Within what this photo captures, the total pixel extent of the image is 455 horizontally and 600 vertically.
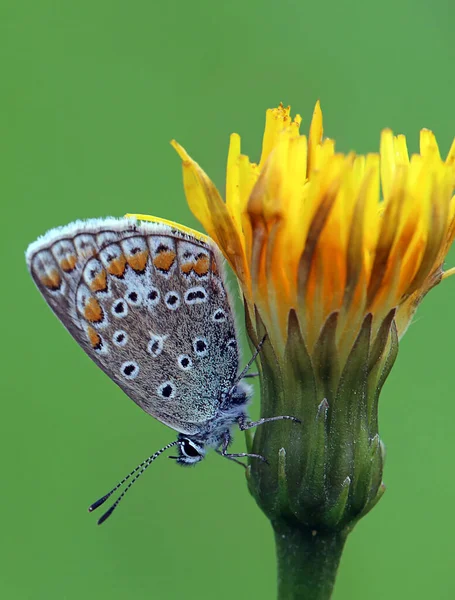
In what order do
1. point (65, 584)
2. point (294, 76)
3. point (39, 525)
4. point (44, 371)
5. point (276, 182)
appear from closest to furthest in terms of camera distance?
point (276, 182) → point (65, 584) → point (39, 525) → point (44, 371) → point (294, 76)

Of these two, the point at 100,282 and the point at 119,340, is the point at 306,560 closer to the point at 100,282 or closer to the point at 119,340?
the point at 119,340

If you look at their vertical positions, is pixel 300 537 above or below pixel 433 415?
below

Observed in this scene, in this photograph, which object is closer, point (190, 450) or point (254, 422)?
point (254, 422)

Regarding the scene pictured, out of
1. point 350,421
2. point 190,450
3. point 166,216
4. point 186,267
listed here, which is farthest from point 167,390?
point 166,216

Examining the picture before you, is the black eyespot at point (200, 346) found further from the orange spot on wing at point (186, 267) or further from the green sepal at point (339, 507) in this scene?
the green sepal at point (339, 507)

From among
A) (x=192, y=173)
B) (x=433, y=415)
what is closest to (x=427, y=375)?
(x=433, y=415)

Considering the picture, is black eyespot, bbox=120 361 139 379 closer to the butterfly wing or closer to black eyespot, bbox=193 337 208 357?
the butterfly wing

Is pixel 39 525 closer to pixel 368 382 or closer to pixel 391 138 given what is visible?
pixel 368 382
